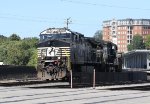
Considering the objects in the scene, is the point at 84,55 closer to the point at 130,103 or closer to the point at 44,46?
the point at 44,46

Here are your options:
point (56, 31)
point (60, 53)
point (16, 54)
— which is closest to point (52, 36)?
point (56, 31)

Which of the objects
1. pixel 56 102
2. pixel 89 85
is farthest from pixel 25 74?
pixel 56 102

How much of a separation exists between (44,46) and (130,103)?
1574 centimetres

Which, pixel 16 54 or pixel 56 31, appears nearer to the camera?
pixel 56 31

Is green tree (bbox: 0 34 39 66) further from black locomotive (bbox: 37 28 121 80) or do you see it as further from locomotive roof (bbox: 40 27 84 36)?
locomotive roof (bbox: 40 27 84 36)

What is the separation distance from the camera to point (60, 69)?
31016 mm

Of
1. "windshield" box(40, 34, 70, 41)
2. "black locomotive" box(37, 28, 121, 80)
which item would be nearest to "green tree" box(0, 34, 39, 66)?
"black locomotive" box(37, 28, 121, 80)

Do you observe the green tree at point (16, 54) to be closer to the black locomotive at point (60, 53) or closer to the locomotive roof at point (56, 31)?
the black locomotive at point (60, 53)

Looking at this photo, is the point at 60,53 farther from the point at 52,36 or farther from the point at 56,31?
the point at 56,31

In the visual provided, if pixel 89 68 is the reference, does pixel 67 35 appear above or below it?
above

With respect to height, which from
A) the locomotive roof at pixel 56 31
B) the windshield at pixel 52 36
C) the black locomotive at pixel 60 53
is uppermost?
the locomotive roof at pixel 56 31

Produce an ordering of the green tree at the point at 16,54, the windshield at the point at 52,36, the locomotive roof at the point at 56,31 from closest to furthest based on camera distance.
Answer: the windshield at the point at 52,36 → the locomotive roof at the point at 56,31 → the green tree at the point at 16,54

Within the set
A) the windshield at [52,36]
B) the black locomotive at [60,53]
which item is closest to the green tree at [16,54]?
the black locomotive at [60,53]

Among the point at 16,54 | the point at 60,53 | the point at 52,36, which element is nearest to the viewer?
the point at 60,53
